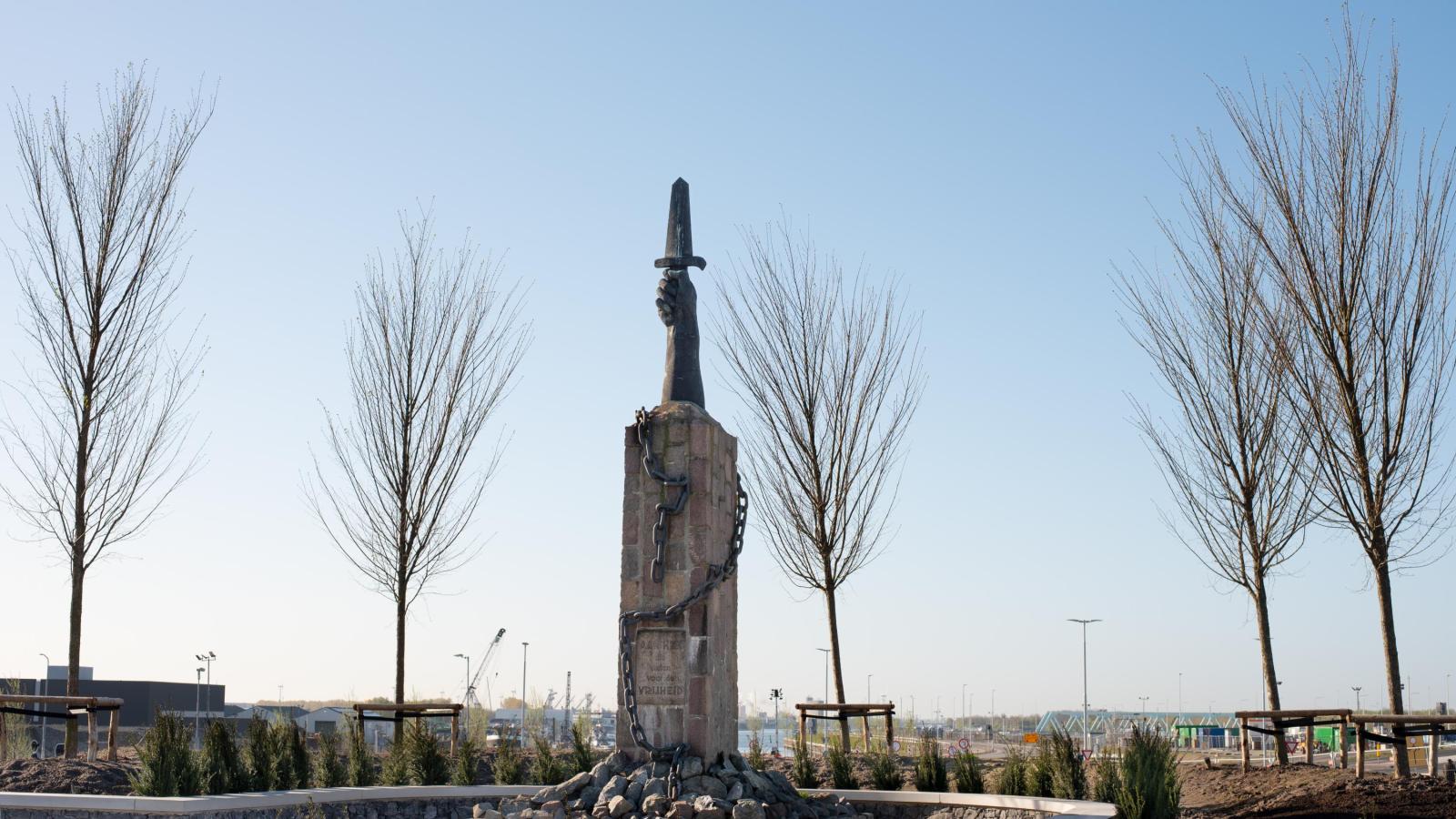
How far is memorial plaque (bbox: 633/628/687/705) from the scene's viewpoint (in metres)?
10.8

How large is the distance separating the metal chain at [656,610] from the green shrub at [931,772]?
2836 millimetres

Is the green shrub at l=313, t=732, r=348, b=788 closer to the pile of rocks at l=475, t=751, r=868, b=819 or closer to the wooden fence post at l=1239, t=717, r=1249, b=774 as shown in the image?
the pile of rocks at l=475, t=751, r=868, b=819

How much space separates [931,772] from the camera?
40.7ft

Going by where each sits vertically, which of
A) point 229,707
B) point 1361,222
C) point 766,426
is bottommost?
point 229,707

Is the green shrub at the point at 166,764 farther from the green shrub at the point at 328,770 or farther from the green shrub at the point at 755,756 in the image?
the green shrub at the point at 755,756

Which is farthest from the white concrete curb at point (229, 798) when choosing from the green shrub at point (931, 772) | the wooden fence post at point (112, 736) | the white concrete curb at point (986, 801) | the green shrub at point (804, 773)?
the green shrub at point (931, 772)

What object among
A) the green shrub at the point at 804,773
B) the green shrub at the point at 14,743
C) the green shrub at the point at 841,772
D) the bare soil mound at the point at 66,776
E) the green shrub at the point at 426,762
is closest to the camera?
the bare soil mound at the point at 66,776

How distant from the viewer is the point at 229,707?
71.7 meters

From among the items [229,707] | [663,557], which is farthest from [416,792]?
[229,707]

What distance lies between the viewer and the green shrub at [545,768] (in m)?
12.7

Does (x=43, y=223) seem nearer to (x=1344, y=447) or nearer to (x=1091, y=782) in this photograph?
(x=1091, y=782)

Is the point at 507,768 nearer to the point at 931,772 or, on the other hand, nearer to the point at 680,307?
the point at 931,772

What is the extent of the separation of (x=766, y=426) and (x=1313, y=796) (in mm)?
8891

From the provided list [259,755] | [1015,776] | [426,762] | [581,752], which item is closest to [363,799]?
[259,755]
